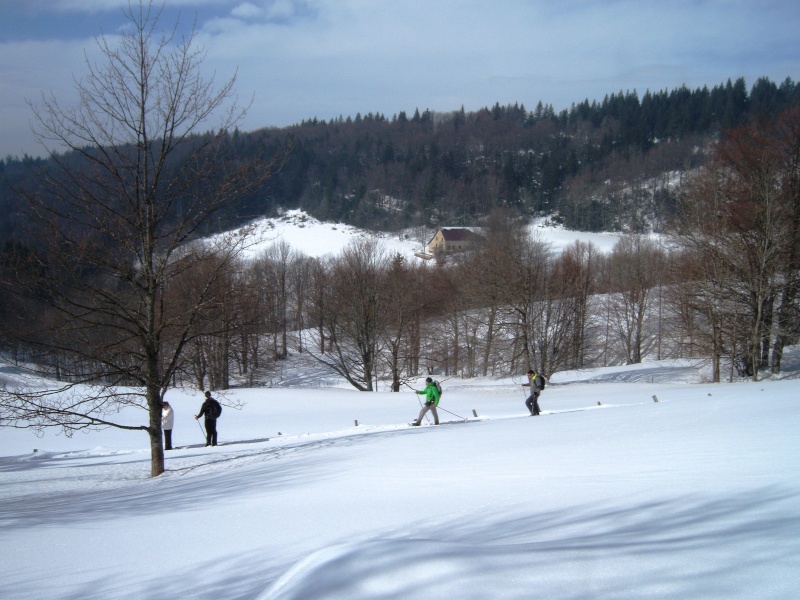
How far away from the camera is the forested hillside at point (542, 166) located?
4407 inches

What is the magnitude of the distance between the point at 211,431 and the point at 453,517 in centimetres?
1298

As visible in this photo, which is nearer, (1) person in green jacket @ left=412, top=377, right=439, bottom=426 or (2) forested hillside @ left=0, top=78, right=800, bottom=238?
(1) person in green jacket @ left=412, top=377, right=439, bottom=426

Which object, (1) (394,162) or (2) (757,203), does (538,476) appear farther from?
(1) (394,162)

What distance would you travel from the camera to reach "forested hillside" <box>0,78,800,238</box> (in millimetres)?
111938

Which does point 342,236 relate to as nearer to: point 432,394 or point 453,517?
point 432,394

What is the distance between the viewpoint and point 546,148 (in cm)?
14650

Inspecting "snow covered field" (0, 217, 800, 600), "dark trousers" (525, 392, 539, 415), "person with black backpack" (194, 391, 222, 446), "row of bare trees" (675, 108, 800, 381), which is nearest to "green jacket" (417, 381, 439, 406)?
"dark trousers" (525, 392, 539, 415)

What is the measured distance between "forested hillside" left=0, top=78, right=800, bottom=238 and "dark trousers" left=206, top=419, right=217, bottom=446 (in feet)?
291

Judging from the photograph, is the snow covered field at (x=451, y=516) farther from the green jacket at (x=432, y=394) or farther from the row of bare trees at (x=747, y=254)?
the row of bare trees at (x=747, y=254)

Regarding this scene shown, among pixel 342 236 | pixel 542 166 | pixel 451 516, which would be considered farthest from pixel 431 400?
pixel 542 166

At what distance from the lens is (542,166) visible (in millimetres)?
130750

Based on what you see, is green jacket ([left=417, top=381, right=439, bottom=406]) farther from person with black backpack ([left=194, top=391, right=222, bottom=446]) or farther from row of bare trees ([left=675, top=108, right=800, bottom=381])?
row of bare trees ([left=675, top=108, right=800, bottom=381])

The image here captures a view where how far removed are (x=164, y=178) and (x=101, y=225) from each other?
174 centimetres

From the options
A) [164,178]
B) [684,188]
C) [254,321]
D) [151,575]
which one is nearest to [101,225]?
Answer: [164,178]
